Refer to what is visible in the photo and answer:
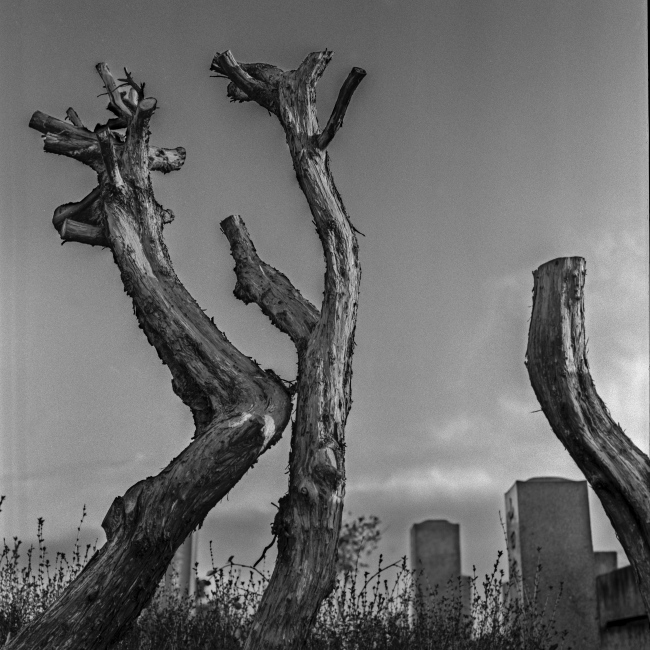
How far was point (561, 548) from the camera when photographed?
316 inches

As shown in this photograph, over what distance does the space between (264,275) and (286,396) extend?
1.04 meters

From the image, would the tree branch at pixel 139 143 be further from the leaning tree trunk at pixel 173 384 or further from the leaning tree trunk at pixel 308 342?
the leaning tree trunk at pixel 308 342

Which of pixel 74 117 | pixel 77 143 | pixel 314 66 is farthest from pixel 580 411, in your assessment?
pixel 74 117

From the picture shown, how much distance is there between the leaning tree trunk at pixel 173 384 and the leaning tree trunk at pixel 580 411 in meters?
1.58

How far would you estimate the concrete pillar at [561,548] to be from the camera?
7969 mm

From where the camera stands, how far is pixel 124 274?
18.9 feet

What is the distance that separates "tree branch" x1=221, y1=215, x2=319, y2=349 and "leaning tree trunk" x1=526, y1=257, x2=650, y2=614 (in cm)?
149

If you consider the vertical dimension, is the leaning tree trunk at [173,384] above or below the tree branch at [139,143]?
below

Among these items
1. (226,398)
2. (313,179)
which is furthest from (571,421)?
(313,179)

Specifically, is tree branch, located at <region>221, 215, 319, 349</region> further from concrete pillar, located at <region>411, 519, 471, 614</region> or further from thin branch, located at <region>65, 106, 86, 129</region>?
concrete pillar, located at <region>411, 519, 471, 614</region>

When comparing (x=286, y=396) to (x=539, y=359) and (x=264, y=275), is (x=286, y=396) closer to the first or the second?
(x=264, y=275)

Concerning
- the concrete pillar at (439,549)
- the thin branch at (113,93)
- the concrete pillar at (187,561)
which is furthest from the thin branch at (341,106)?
the concrete pillar at (439,549)

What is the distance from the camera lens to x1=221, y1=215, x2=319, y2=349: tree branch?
5.76m

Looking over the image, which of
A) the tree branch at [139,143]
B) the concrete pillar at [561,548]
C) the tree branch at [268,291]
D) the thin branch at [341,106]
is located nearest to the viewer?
the tree branch at [268,291]
